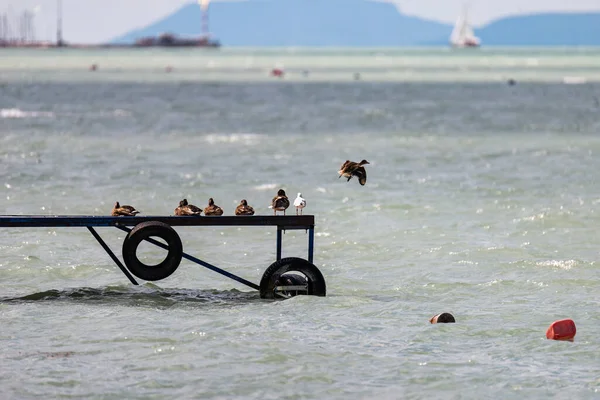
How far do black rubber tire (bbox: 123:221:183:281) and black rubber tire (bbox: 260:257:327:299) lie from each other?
1.53 meters

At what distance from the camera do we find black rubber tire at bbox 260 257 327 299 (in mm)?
21016

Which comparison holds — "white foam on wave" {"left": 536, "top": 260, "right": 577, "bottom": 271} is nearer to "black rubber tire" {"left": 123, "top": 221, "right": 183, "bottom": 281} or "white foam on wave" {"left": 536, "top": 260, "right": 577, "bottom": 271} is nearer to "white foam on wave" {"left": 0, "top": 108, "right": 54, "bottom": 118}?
"black rubber tire" {"left": 123, "top": 221, "right": 183, "bottom": 281}

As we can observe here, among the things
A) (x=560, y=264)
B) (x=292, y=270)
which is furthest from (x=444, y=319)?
(x=560, y=264)

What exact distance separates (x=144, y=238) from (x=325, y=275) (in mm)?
4672

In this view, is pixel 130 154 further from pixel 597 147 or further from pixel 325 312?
pixel 325 312

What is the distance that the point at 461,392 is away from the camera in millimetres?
16250

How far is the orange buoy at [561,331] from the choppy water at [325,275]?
0.57ft

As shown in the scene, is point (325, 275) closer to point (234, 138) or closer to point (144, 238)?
point (144, 238)

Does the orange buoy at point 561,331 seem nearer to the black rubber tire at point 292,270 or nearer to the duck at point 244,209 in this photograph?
the black rubber tire at point 292,270

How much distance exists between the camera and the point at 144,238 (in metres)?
21.0

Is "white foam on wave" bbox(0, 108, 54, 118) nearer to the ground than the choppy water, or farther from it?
farther from it

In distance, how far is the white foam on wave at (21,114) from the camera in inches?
3054

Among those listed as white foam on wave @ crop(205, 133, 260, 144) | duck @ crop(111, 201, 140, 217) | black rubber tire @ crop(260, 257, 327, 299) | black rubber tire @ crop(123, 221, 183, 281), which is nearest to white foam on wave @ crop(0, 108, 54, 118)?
white foam on wave @ crop(205, 133, 260, 144)

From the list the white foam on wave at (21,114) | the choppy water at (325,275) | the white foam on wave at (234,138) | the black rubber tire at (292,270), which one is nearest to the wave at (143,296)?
the choppy water at (325,275)
